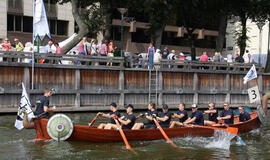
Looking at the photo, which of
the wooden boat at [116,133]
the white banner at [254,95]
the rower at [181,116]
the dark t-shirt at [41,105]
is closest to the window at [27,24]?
the white banner at [254,95]

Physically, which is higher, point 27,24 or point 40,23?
point 27,24

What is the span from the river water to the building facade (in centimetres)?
2505

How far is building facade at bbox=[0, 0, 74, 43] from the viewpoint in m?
44.2

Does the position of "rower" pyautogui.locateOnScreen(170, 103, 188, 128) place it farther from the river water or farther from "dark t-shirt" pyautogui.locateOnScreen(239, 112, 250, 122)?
"dark t-shirt" pyautogui.locateOnScreen(239, 112, 250, 122)

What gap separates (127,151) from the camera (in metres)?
17.5

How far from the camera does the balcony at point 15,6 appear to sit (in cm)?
4481

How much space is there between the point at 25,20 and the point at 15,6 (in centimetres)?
187

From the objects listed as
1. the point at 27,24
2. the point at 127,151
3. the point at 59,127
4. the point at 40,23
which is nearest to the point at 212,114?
the point at 127,151

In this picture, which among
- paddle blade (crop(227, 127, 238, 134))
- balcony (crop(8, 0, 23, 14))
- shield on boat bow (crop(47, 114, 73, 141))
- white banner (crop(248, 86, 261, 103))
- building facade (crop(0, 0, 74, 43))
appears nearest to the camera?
shield on boat bow (crop(47, 114, 73, 141))

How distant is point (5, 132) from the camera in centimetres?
2036

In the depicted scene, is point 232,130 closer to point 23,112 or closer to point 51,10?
point 23,112

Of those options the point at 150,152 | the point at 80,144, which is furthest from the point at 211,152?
the point at 80,144

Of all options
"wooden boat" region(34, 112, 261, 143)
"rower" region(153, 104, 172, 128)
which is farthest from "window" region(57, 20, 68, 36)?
"wooden boat" region(34, 112, 261, 143)

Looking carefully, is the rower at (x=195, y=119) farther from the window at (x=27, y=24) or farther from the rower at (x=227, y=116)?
the window at (x=27, y=24)
